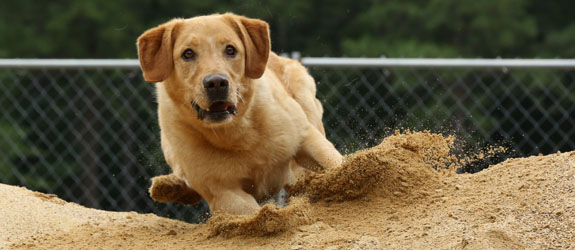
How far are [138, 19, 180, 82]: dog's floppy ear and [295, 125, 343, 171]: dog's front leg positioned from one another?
2.65 ft

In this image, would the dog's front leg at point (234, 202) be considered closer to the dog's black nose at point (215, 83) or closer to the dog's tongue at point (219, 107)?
the dog's tongue at point (219, 107)

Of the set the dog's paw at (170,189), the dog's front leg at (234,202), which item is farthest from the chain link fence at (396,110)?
the dog's front leg at (234,202)

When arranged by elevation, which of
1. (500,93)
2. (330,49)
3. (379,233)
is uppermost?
(330,49)

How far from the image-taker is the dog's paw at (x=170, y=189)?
13.9 feet

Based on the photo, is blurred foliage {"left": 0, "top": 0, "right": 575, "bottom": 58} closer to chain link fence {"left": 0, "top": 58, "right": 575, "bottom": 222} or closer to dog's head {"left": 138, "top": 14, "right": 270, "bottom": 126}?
chain link fence {"left": 0, "top": 58, "right": 575, "bottom": 222}

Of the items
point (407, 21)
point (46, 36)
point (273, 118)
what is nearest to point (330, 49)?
point (407, 21)

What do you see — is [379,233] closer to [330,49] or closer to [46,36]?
[330,49]

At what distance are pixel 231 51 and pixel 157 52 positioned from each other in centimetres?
38

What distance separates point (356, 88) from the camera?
565 cm

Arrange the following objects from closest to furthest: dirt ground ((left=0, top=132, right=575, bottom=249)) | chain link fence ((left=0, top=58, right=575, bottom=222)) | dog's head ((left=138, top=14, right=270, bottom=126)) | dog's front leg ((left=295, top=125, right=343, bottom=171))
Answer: dirt ground ((left=0, top=132, right=575, bottom=249)), dog's head ((left=138, top=14, right=270, bottom=126)), dog's front leg ((left=295, top=125, right=343, bottom=171)), chain link fence ((left=0, top=58, right=575, bottom=222))

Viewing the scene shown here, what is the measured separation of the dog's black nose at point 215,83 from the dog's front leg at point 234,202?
613 mm

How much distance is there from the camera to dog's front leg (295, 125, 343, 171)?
3.79m

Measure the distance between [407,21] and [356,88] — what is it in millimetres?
7826

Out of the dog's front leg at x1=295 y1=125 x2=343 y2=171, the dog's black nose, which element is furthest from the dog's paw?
the dog's black nose
